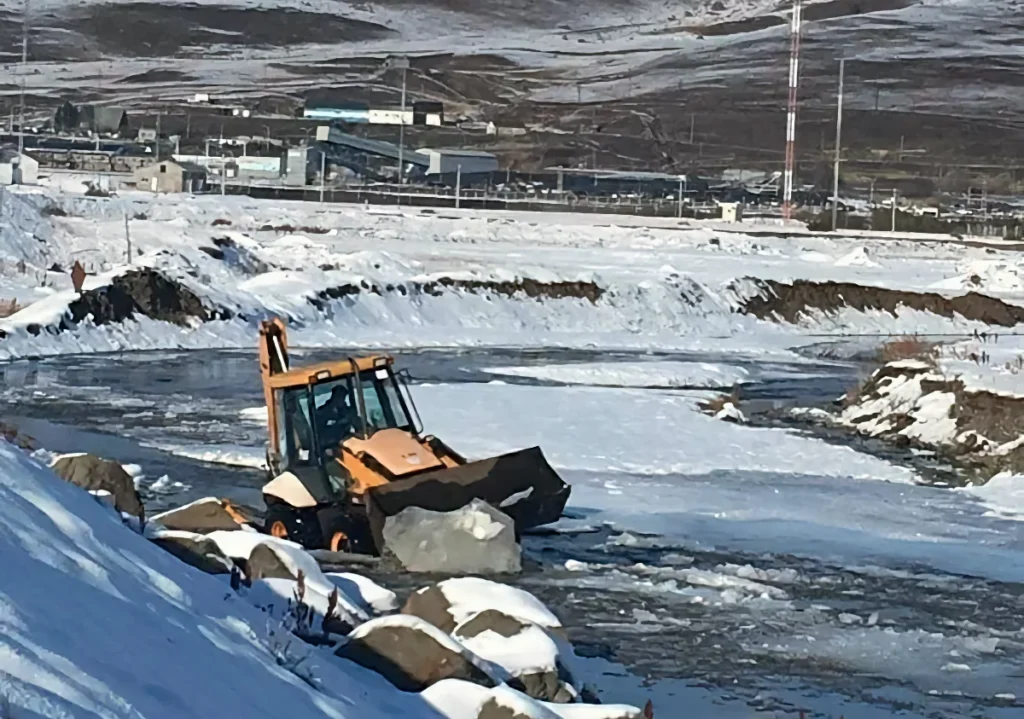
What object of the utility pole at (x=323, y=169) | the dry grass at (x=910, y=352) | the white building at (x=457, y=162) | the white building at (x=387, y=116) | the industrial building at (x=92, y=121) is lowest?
the dry grass at (x=910, y=352)

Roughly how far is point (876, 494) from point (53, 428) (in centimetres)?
962

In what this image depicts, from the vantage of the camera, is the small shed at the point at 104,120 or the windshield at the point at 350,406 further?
the small shed at the point at 104,120

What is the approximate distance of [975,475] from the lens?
17812 millimetres

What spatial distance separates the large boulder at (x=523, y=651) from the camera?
7.71m

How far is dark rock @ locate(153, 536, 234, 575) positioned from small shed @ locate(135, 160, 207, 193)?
229ft

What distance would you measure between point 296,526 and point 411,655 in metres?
5.24

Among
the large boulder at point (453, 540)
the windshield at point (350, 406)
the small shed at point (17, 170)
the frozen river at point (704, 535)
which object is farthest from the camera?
the small shed at point (17, 170)

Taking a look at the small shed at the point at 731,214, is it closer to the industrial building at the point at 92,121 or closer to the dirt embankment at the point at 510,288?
the dirt embankment at the point at 510,288

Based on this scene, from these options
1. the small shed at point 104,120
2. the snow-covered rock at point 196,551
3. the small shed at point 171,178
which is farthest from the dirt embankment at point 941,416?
the small shed at point 104,120

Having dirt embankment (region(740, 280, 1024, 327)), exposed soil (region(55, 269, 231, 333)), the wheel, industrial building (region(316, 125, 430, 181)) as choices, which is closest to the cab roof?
the wheel

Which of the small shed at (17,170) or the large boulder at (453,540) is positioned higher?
the small shed at (17,170)

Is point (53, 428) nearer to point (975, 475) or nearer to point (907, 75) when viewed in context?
point (975, 475)

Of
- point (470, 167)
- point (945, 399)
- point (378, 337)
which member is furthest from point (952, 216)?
point (945, 399)

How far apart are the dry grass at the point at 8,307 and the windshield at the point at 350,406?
62.6ft
